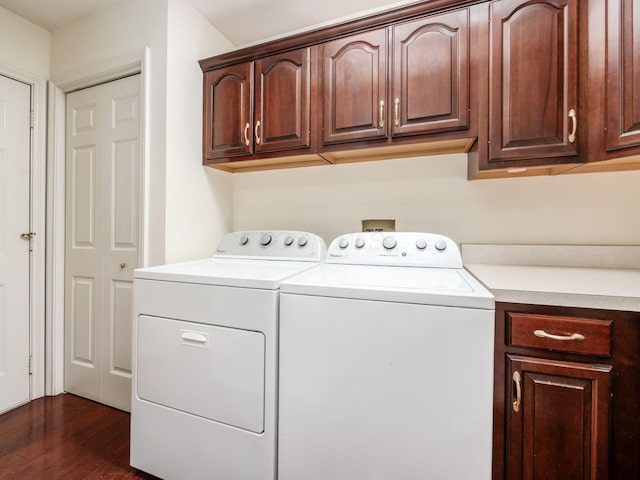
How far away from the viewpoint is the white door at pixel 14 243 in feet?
6.12

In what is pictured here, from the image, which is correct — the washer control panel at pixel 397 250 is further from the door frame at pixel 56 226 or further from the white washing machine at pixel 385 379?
the door frame at pixel 56 226

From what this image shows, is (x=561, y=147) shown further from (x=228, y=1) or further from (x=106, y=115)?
(x=106, y=115)

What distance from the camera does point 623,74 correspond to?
44.1 inches

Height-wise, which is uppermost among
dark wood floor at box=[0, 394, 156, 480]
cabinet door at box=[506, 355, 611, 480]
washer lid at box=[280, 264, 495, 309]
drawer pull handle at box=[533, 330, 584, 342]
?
washer lid at box=[280, 264, 495, 309]

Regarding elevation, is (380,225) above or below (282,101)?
below

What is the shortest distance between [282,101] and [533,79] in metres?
1.21

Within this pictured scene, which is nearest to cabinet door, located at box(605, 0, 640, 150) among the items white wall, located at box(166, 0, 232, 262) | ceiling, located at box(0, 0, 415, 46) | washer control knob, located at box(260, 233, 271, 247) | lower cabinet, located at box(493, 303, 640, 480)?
lower cabinet, located at box(493, 303, 640, 480)

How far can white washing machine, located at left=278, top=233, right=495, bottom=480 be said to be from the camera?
921 millimetres

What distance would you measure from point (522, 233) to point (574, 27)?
916 mm

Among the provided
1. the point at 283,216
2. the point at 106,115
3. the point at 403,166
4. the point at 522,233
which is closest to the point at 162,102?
the point at 106,115

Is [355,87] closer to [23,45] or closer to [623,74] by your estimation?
[623,74]

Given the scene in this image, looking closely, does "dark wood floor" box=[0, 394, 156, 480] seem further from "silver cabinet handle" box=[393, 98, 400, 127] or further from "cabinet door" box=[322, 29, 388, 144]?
"silver cabinet handle" box=[393, 98, 400, 127]

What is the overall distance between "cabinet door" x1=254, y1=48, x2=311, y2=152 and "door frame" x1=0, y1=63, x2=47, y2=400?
151 cm

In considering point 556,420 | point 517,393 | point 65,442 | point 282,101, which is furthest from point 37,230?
point 556,420
